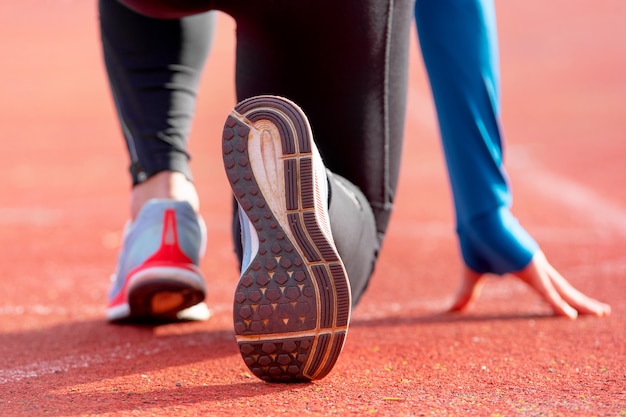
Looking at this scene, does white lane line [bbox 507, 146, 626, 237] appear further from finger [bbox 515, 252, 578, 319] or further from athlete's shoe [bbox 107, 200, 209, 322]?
athlete's shoe [bbox 107, 200, 209, 322]

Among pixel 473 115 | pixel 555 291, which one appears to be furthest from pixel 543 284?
pixel 473 115

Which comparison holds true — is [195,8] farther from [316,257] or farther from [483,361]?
[483,361]

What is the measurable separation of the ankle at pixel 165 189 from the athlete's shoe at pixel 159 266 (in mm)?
58

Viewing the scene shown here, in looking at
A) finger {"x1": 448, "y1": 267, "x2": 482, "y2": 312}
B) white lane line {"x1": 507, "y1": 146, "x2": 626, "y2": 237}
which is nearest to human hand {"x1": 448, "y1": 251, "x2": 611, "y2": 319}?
finger {"x1": 448, "y1": 267, "x2": 482, "y2": 312}

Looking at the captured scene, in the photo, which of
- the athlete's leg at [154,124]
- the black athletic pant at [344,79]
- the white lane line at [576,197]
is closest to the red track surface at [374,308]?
the white lane line at [576,197]

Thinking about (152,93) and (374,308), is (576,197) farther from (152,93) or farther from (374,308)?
(152,93)

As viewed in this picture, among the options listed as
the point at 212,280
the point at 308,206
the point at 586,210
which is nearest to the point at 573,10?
the point at 586,210

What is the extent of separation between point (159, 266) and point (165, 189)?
30 cm

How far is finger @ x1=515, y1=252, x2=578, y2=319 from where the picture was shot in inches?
97.7

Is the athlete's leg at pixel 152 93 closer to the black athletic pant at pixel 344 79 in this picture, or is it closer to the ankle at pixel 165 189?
the ankle at pixel 165 189

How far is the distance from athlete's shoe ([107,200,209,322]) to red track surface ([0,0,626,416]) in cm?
7

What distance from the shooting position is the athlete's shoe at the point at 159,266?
6.91ft

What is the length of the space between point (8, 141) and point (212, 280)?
6058 mm

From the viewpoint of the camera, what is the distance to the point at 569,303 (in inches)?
100.0
